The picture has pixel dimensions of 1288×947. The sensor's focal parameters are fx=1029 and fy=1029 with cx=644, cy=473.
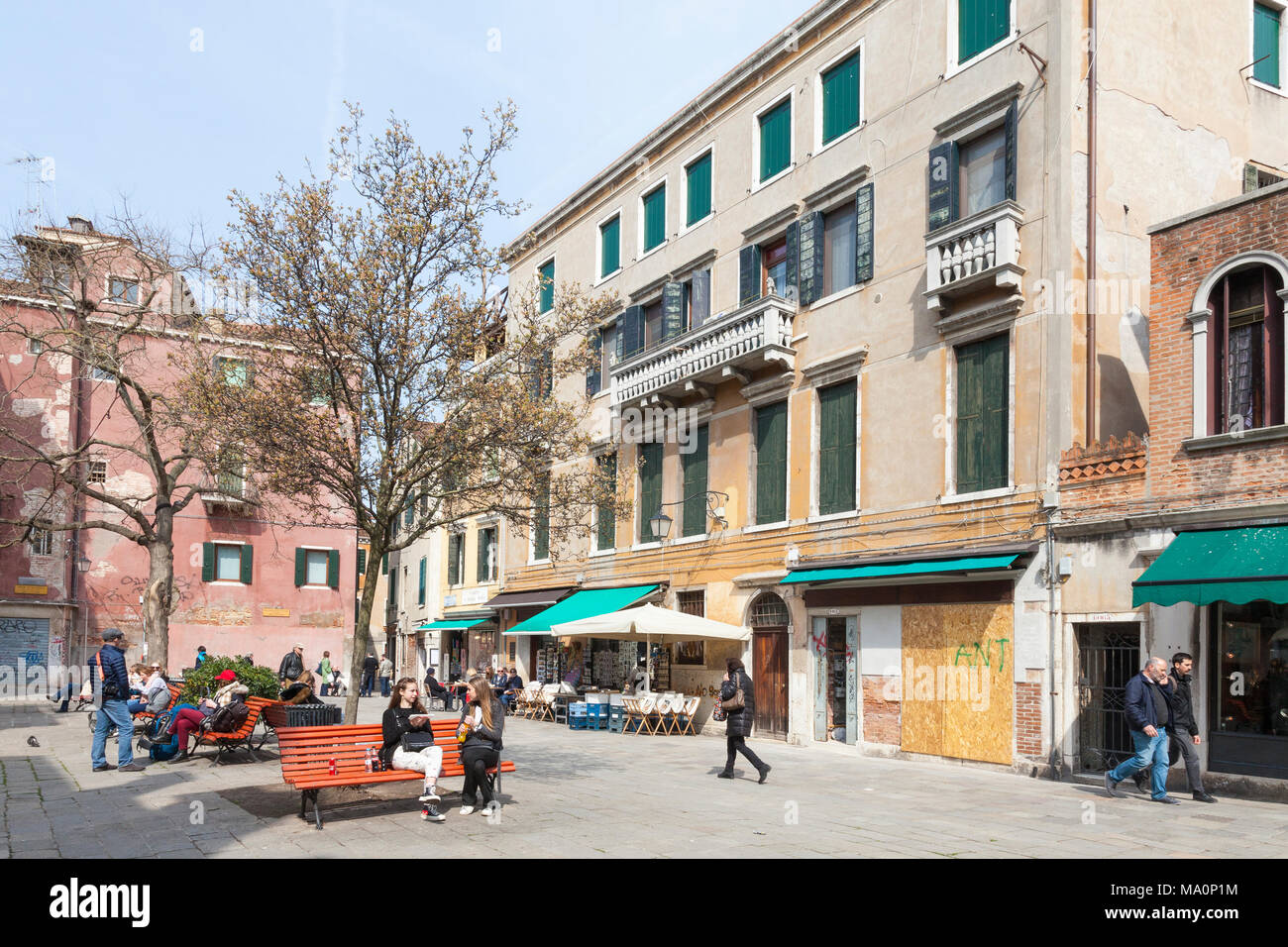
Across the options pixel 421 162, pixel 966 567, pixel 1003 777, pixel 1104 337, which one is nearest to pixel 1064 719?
pixel 1003 777

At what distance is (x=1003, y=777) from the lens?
14.1 meters

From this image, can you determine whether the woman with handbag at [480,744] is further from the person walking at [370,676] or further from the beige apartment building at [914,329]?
the person walking at [370,676]

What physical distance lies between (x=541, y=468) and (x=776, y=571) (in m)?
8.27

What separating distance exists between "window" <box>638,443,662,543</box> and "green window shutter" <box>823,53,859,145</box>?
8083 mm

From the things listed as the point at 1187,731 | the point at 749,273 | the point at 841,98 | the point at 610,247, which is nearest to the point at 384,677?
the point at 610,247

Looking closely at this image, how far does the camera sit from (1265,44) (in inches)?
692

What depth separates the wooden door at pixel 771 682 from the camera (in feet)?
63.9

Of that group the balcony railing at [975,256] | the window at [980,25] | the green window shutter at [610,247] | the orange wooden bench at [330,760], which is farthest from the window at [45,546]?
the window at [980,25]

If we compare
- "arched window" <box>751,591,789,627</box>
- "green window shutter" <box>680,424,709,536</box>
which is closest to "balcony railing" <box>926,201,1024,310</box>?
"arched window" <box>751,591,789,627</box>

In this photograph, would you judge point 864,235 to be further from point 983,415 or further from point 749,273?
point 983,415

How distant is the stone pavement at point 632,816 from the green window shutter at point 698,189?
43.9 feet

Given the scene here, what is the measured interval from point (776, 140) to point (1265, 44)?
8.70 m

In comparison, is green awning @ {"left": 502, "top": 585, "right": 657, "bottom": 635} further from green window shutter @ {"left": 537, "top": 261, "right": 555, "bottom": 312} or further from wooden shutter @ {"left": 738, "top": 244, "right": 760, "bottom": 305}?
green window shutter @ {"left": 537, "top": 261, "right": 555, "bottom": 312}

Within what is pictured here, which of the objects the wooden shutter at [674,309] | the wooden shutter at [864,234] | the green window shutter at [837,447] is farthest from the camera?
the wooden shutter at [674,309]
